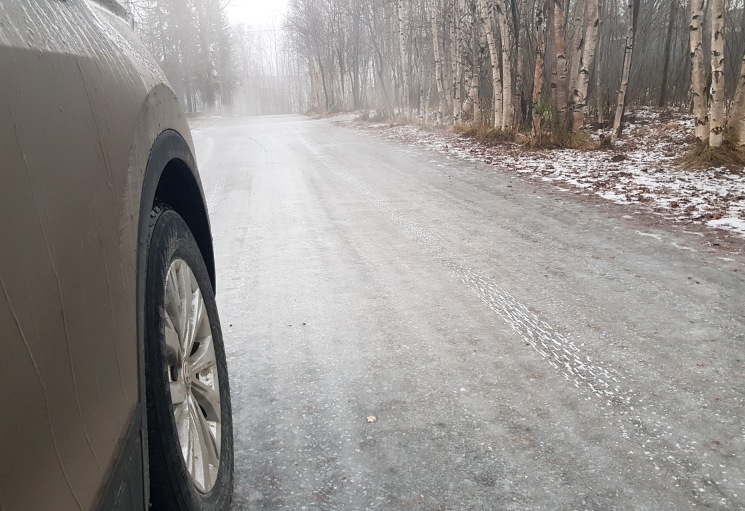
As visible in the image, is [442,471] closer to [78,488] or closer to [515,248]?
[78,488]

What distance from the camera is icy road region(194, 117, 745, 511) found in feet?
7.19

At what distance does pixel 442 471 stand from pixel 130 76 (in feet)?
5.66

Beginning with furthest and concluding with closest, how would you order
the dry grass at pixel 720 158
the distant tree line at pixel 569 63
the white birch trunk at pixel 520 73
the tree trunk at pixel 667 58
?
the tree trunk at pixel 667 58 → the white birch trunk at pixel 520 73 → the distant tree line at pixel 569 63 → the dry grass at pixel 720 158

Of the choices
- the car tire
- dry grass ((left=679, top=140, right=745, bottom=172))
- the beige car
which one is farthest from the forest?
the beige car

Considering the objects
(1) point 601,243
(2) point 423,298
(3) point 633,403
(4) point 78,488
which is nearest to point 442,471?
(3) point 633,403

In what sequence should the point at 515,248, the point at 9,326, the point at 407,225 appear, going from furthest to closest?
the point at 407,225 < the point at 515,248 < the point at 9,326

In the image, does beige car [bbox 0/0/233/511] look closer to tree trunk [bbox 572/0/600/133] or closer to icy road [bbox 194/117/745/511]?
icy road [bbox 194/117/745/511]

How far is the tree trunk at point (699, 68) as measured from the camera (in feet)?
33.3

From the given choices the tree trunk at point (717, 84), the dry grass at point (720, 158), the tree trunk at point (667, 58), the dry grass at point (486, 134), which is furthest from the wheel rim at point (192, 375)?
the tree trunk at point (667, 58)

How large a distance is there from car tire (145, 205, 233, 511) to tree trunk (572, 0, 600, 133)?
1318 centimetres

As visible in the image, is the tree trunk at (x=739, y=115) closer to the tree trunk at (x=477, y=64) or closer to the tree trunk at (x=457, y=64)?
the tree trunk at (x=477, y=64)

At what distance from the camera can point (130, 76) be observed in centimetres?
157

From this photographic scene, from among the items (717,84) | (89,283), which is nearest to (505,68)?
(717,84)

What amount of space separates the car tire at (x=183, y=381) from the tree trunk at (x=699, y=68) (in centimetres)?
1044
